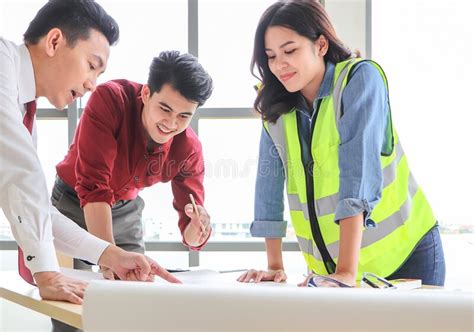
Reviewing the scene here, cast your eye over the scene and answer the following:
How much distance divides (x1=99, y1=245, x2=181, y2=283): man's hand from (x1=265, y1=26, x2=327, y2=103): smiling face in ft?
1.93

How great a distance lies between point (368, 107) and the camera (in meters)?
1.42

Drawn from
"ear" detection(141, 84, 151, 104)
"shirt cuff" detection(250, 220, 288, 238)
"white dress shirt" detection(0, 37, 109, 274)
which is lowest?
"shirt cuff" detection(250, 220, 288, 238)

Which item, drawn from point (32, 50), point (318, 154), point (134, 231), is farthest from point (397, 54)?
point (32, 50)

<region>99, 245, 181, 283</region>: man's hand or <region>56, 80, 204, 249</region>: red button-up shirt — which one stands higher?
<region>56, 80, 204, 249</region>: red button-up shirt

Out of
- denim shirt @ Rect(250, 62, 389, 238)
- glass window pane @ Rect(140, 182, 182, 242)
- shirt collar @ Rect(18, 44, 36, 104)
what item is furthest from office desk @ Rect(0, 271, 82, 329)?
glass window pane @ Rect(140, 182, 182, 242)

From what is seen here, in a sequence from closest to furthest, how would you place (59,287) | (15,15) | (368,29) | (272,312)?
(272,312) → (59,287) → (368,29) → (15,15)

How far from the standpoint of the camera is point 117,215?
2242 millimetres

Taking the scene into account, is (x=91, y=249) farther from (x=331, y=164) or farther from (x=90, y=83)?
(x=331, y=164)

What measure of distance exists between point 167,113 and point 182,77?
0.42 ft

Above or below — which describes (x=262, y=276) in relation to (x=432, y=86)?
below

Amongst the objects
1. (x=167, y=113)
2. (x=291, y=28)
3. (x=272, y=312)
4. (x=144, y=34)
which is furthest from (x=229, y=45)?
(x=272, y=312)

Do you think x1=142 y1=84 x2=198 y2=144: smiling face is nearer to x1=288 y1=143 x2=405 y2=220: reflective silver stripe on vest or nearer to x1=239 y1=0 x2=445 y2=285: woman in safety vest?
x1=239 y1=0 x2=445 y2=285: woman in safety vest

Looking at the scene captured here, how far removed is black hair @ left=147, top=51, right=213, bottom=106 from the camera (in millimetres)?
1924

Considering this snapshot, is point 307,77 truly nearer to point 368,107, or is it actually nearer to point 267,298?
point 368,107
